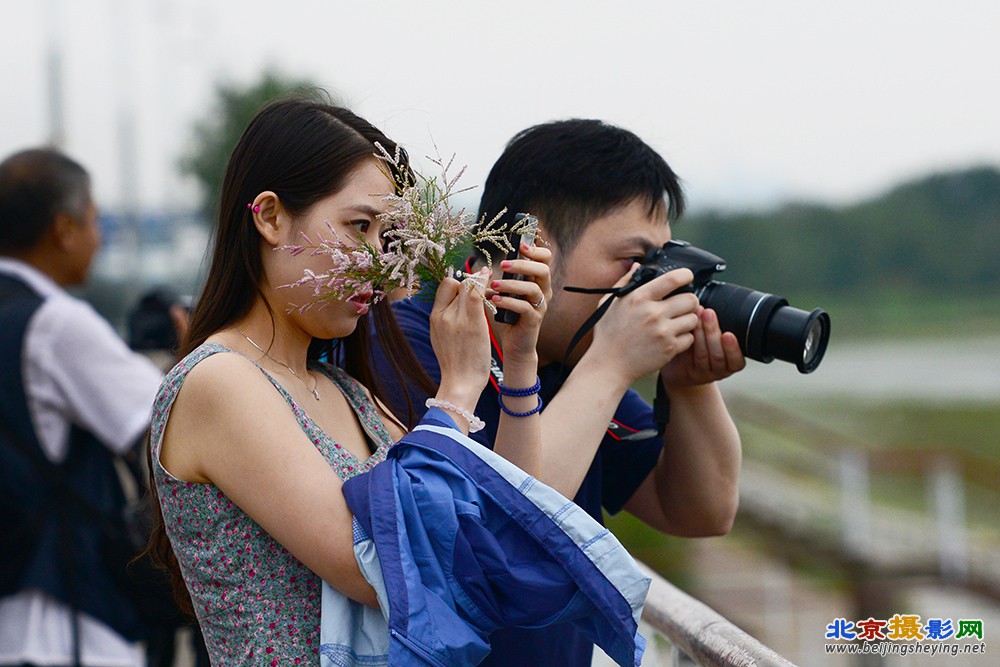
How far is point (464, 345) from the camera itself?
1.62 meters

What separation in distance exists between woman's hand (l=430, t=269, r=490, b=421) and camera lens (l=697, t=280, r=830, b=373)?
24.7 inches

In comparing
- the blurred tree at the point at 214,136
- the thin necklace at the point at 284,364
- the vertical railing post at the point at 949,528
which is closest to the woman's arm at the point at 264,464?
the thin necklace at the point at 284,364

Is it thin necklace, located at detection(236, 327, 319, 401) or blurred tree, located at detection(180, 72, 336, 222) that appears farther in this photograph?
blurred tree, located at detection(180, 72, 336, 222)

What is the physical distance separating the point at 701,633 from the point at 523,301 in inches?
25.1

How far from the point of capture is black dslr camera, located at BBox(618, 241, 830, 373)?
205cm

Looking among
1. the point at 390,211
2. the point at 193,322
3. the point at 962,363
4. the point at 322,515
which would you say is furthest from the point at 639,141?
the point at 962,363

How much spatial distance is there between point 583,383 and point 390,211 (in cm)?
48

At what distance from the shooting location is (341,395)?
1.80m

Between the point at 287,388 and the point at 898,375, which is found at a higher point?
the point at 287,388

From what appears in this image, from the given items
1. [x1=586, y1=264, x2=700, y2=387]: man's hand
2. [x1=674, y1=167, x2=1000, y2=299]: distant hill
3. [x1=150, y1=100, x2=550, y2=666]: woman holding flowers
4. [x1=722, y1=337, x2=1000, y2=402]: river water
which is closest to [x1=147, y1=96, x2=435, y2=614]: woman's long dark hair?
[x1=150, y1=100, x2=550, y2=666]: woman holding flowers

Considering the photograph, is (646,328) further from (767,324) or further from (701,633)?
(701,633)

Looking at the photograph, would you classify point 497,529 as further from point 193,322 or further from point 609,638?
point 193,322

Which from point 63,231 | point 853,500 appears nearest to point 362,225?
point 63,231

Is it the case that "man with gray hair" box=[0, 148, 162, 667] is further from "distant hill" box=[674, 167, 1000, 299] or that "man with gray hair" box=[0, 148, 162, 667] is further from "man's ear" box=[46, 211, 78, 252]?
"distant hill" box=[674, 167, 1000, 299]
